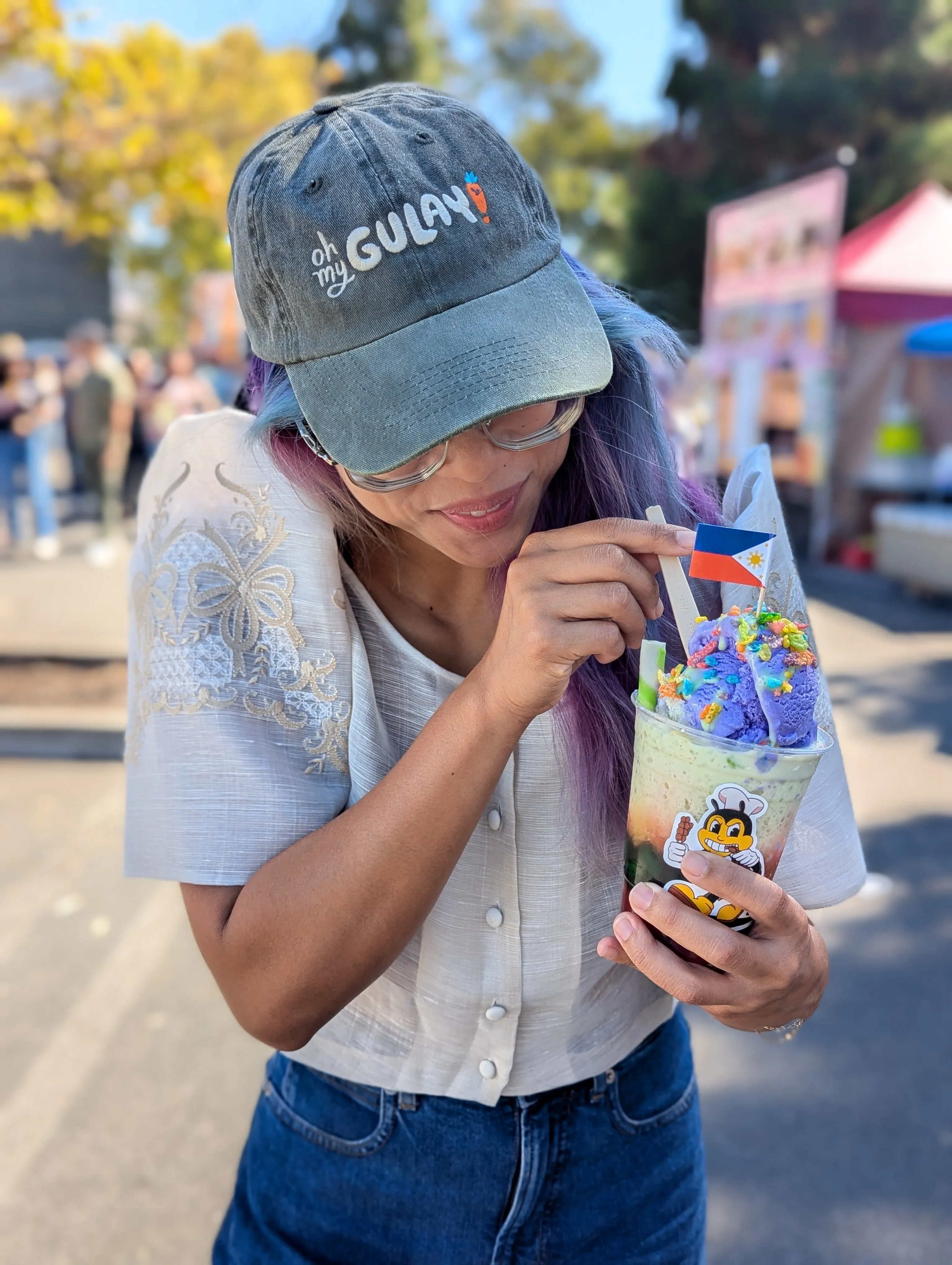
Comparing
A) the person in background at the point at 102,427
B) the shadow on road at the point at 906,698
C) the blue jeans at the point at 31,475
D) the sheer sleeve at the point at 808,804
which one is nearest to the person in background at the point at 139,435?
the blue jeans at the point at 31,475

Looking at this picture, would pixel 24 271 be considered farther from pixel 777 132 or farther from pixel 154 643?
pixel 154 643

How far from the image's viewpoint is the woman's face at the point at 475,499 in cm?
103

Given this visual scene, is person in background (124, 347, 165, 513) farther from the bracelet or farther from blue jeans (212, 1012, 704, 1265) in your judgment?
the bracelet

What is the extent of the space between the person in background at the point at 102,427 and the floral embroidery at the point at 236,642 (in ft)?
30.6

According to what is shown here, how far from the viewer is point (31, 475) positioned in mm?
10898

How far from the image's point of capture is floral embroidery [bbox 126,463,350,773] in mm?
1104

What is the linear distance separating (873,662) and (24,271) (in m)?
27.8

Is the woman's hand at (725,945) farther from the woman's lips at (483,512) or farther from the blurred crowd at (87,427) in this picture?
the blurred crowd at (87,427)

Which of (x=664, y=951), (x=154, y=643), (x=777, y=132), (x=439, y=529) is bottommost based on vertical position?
(x=664, y=951)

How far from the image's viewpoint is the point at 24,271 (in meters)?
28.8

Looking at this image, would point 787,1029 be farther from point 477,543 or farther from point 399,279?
point 399,279

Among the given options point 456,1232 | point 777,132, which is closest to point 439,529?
point 456,1232

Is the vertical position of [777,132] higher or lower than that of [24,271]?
higher

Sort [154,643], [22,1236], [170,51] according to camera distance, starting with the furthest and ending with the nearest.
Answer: [170,51] < [22,1236] < [154,643]
